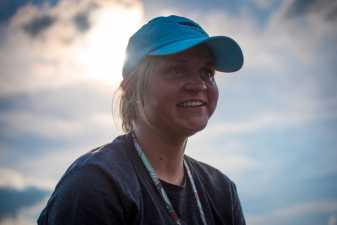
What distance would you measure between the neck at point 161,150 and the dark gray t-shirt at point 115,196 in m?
0.13

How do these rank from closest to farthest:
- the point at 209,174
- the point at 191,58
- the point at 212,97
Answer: the point at 191,58 < the point at 212,97 < the point at 209,174

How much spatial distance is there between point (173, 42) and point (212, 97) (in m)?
0.65

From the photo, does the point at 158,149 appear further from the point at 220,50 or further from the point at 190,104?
the point at 220,50

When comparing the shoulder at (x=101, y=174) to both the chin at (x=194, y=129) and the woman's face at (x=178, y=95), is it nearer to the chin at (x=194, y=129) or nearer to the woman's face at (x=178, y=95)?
the woman's face at (x=178, y=95)

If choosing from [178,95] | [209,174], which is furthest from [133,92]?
[209,174]

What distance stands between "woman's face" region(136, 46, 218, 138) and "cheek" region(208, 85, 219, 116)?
0.09 ft

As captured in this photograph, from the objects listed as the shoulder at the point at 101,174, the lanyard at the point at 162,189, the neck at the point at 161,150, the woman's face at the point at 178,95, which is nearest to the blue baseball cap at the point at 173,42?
the woman's face at the point at 178,95

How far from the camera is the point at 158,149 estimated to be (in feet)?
14.5

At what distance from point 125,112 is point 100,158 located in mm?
1054

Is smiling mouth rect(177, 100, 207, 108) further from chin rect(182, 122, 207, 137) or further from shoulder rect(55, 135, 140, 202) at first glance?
shoulder rect(55, 135, 140, 202)

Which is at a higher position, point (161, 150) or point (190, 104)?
point (190, 104)

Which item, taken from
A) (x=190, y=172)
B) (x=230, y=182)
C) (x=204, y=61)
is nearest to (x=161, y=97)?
(x=204, y=61)

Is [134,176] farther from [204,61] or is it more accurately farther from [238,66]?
[238,66]

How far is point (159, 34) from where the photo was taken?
14.7 feet
